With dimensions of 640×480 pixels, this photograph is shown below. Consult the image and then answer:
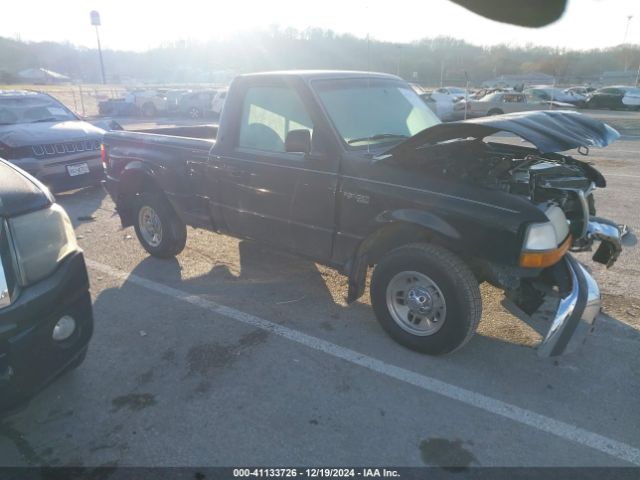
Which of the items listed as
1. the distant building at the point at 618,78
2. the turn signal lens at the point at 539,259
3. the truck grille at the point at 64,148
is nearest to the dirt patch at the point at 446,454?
the turn signal lens at the point at 539,259

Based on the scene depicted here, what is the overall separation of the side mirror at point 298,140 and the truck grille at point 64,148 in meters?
5.67

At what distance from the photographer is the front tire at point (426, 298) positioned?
10.3 feet

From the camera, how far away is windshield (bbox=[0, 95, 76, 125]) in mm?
8023

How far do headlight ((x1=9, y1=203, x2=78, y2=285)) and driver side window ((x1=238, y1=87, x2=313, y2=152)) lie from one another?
1.84 metres

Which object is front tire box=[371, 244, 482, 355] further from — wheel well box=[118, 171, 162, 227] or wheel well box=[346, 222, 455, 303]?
wheel well box=[118, 171, 162, 227]

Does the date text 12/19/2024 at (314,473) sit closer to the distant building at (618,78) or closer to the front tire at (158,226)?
the front tire at (158,226)

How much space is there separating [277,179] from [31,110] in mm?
6679

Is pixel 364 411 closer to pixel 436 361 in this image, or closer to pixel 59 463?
pixel 436 361

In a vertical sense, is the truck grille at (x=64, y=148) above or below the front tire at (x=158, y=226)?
above

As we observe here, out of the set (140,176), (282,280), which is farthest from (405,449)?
(140,176)

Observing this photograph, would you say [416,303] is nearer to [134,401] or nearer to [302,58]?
[134,401]

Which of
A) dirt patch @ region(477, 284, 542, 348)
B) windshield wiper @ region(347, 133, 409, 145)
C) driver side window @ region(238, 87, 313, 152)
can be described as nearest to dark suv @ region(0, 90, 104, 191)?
driver side window @ region(238, 87, 313, 152)

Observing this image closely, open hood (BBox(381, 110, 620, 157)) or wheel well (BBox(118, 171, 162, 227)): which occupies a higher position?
open hood (BBox(381, 110, 620, 157))

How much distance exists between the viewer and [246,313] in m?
4.05
